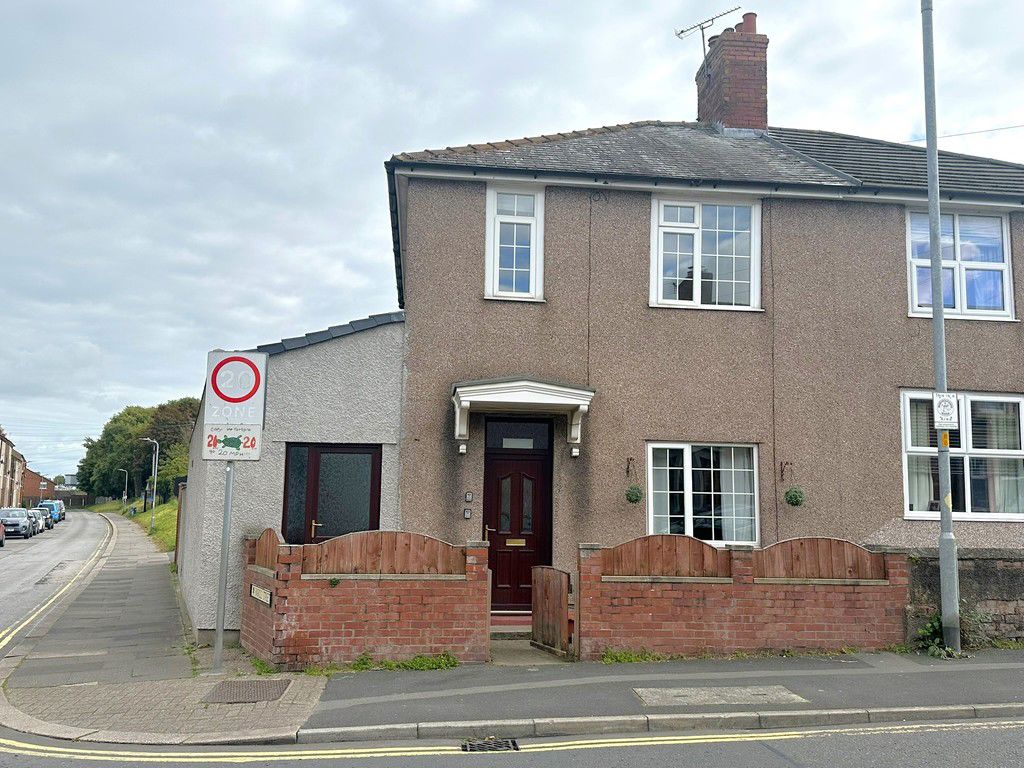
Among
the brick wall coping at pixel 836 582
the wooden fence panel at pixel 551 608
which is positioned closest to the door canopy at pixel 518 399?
the wooden fence panel at pixel 551 608

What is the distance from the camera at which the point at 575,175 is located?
12.0m

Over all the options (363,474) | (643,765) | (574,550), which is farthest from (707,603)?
(363,474)

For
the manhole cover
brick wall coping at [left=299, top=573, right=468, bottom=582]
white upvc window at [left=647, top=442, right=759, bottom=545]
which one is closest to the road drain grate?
the manhole cover

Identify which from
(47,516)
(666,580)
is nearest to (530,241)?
(666,580)

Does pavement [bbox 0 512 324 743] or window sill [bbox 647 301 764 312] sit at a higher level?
window sill [bbox 647 301 764 312]

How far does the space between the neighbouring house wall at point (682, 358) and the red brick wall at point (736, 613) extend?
2002mm

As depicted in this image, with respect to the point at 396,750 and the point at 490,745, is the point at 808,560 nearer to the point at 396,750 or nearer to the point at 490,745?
the point at 490,745

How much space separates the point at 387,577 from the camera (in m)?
9.20

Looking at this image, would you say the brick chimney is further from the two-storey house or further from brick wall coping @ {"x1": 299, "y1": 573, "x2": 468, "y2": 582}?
brick wall coping @ {"x1": 299, "y1": 573, "x2": 468, "y2": 582}

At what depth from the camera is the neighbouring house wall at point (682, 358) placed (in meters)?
11.6

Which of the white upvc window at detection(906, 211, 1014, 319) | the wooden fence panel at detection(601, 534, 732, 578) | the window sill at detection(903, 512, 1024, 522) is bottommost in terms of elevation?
the wooden fence panel at detection(601, 534, 732, 578)

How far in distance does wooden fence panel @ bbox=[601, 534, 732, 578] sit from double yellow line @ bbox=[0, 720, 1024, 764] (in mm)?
2645

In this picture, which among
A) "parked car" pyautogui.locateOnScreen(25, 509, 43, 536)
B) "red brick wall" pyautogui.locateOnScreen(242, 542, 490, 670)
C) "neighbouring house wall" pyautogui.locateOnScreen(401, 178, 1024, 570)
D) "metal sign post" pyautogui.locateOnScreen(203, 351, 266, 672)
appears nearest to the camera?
"red brick wall" pyautogui.locateOnScreen(242, 542, 490, 670)

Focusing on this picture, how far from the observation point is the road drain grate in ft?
21.9
